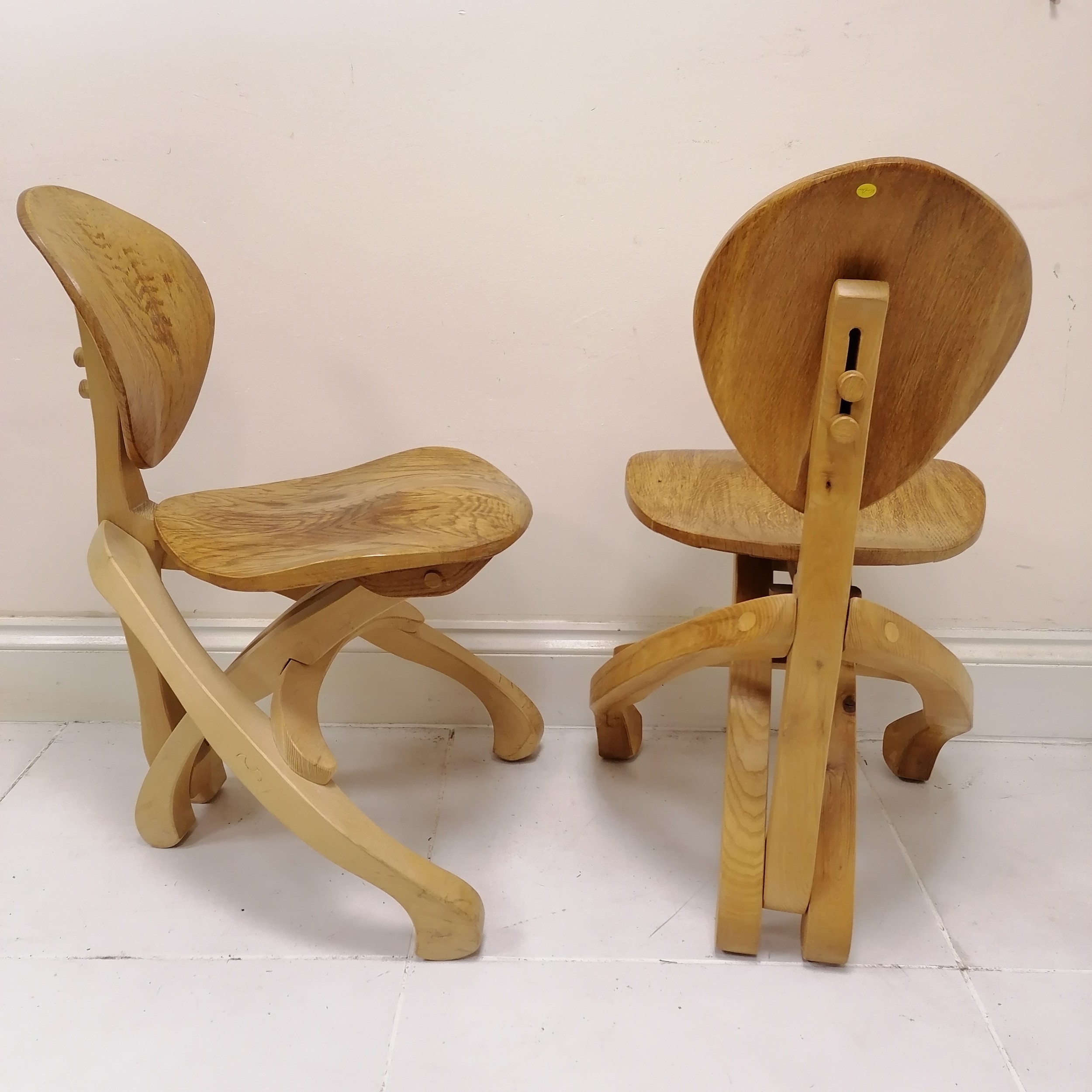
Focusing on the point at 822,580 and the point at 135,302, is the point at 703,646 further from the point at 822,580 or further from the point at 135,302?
the point at 135,302

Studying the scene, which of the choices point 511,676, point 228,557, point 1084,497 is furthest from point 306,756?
point 1084,497

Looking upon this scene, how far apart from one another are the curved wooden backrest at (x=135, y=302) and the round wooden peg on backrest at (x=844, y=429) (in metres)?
0.63

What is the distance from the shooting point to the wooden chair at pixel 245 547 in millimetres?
855

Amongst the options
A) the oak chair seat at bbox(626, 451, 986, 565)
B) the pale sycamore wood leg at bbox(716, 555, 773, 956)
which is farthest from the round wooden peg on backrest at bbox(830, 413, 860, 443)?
the pale sycamore wood leg at bbox(716, 555, 773, 956)

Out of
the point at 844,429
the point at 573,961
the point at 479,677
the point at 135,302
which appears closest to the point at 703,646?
the point at 844,429

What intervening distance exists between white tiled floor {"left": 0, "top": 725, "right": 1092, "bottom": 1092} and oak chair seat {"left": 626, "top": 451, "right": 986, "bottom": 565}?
1.39 ft

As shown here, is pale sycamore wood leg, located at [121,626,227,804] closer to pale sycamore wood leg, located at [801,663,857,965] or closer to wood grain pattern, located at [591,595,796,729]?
wood grain pattern, located at [591,595,796,729]

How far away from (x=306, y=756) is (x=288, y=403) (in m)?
0.55

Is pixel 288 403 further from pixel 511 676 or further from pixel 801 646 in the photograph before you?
pixel 801 646

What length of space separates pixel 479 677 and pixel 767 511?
482mm

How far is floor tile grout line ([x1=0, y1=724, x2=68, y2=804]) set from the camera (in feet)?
4.08

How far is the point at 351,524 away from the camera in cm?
94

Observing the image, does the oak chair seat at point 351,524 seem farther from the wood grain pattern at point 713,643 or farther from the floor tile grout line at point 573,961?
the floor tile grout line at point 573,961

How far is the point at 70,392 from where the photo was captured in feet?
4.23
